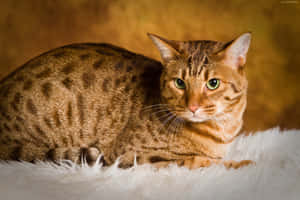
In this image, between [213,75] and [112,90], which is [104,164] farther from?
[213,75]

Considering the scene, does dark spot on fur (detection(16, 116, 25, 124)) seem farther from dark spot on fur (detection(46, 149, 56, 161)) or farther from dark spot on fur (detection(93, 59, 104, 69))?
dark spot on fur (detection(93, 59, 104, 69))

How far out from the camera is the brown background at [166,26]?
8.45ft

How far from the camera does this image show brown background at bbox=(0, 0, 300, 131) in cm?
258

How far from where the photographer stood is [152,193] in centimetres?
147

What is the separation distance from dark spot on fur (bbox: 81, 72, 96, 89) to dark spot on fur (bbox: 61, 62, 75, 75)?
0.07 m

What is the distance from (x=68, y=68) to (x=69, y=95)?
0.15 m

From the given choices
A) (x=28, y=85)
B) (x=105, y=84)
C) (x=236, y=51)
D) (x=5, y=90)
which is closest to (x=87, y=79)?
(x=105, y=84)

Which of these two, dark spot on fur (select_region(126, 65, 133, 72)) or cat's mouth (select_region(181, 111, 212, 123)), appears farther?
dark spot on fur (select_region(126, 65, 133, 72))

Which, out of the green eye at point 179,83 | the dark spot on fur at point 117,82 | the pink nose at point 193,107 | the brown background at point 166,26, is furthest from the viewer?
the brown background at point 166,26

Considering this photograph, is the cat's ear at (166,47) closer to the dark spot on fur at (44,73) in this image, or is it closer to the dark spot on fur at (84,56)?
the dark spot on fur at (84,56)

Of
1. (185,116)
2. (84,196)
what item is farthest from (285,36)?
(84,196)

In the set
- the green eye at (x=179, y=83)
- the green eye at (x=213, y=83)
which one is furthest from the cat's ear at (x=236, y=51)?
the green eye at (x=179, y=83)

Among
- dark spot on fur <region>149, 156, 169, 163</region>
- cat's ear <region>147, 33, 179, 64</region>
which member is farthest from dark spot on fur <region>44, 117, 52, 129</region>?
cat's ear <region>147, 33, 179, 64</region>

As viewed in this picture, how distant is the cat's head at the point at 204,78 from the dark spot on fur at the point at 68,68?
1.58 feet
